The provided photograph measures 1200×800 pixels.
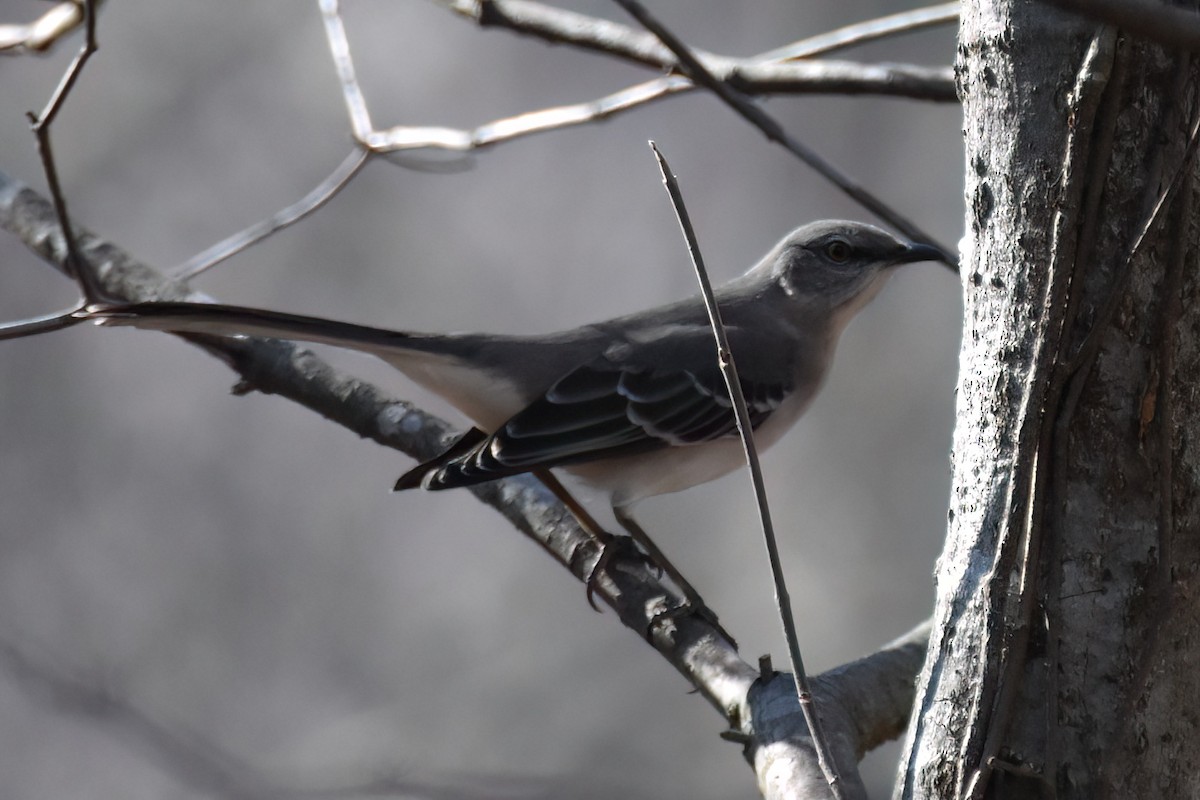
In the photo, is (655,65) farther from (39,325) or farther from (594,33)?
(39,325)

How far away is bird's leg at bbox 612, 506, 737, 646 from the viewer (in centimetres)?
263

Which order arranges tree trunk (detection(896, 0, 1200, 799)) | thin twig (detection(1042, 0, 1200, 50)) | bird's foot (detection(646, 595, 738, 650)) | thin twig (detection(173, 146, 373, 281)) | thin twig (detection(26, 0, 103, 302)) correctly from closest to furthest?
thin twig (detection(1042, 0, 1200, 50)), tree trunk (detection(896, 0, 1200, 799)), thin twig (detection(26, 0, 103, 302)), bird's foot (detection(646, 595, 738, 650)), thin twig (detection(173, 146, 373, 281))

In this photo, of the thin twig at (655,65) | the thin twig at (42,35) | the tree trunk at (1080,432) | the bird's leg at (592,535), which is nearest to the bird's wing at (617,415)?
the bird's leg at (592,535)

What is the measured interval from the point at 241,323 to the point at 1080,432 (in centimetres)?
160

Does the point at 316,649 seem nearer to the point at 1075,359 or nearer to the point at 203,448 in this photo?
the point at 203,448

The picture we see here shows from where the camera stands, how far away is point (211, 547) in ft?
20.4

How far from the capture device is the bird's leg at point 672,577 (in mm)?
2633

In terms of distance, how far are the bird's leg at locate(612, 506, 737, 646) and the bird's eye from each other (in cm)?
104

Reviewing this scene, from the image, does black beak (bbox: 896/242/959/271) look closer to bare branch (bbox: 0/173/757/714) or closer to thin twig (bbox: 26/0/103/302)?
bare branch (bbox: 0/173/757/714)

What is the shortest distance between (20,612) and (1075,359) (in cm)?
606

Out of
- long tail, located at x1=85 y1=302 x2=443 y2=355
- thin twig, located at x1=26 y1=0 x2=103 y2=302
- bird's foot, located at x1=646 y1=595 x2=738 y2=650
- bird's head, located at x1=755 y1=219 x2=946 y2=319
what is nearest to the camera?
thin twig, located at x1=26 y1=0 x2=103 y2=302

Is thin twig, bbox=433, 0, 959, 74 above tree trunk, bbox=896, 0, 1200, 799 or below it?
above

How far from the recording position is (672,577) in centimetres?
303

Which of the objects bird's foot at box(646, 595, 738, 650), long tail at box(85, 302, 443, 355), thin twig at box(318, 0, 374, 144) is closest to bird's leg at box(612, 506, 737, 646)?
bird's foot at box(646, 595, 738, 650)
